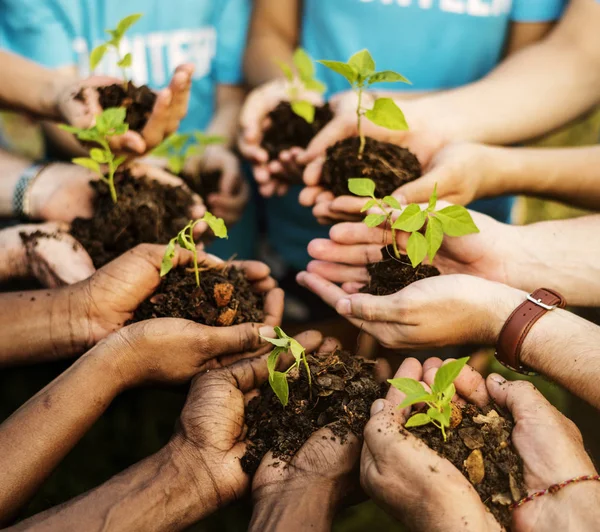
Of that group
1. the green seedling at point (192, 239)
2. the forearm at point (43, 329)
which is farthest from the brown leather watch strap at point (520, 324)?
the forearm at point (43, 329)

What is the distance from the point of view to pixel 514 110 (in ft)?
6.66

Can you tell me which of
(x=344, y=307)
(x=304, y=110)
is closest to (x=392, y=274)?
(x=344, y=307)

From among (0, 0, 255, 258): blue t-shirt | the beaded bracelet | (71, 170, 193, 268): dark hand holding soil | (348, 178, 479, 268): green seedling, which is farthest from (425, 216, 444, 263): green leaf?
(0, 0, 255, 258): blue t-shirt

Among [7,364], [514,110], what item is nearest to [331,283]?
[7,364]

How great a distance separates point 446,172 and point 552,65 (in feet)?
2.85

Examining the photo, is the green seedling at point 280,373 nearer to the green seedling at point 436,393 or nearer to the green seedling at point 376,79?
the green seedling at point 436,393

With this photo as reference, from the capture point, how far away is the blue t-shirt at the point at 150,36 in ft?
6.62

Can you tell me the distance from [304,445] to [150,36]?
6.17 feet

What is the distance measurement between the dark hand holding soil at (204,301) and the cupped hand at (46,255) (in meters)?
0.28

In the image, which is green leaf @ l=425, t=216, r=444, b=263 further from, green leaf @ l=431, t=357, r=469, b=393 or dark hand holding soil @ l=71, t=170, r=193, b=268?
dark hand holding soil @ l=71, t=170, r=193, b=268

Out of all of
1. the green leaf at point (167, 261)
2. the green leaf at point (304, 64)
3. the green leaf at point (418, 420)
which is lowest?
the green leaf at point (418, 420)

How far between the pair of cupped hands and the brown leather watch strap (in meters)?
0.13

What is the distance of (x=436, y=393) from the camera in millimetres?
939

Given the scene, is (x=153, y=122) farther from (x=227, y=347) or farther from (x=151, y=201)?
(x=227, y=347)
